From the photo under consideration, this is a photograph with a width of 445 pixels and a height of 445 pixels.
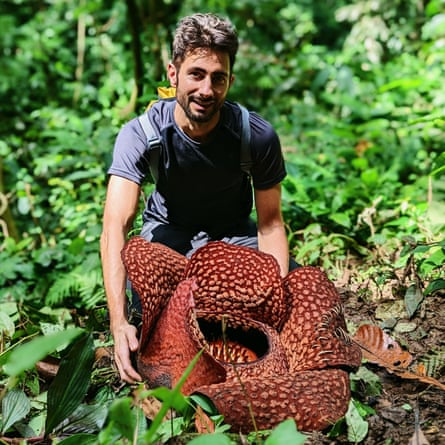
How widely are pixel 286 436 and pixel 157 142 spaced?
166cm

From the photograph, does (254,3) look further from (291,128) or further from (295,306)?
(295,306)

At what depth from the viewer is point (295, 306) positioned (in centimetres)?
242

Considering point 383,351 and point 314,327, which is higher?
point 314,327

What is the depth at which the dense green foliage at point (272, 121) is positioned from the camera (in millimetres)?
3854

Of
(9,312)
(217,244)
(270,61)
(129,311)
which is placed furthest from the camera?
(270,61)

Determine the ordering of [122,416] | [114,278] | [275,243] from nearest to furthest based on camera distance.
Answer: [122,416], [114,278], [275,243]

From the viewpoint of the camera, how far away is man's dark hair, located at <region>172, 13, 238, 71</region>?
2717mm

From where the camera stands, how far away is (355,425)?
1997 mm

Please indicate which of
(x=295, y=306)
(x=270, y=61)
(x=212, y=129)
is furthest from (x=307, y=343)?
(x=270, y=61)

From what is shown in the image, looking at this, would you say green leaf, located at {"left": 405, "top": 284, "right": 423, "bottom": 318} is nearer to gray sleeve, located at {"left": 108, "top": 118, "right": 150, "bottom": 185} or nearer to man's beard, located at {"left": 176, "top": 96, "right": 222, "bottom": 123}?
man's beard, located at {"left": 176, "top": 96, "right": 222, "bottom": 123}

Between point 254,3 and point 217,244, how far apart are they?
707cm

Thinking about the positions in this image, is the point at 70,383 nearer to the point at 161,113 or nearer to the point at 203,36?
the point at 161,113

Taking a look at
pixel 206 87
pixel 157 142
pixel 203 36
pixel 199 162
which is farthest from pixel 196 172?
pixel 203 36

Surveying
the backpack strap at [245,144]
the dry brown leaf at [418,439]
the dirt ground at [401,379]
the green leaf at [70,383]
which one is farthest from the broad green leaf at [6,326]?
the dry brown leaf at [418,439]
